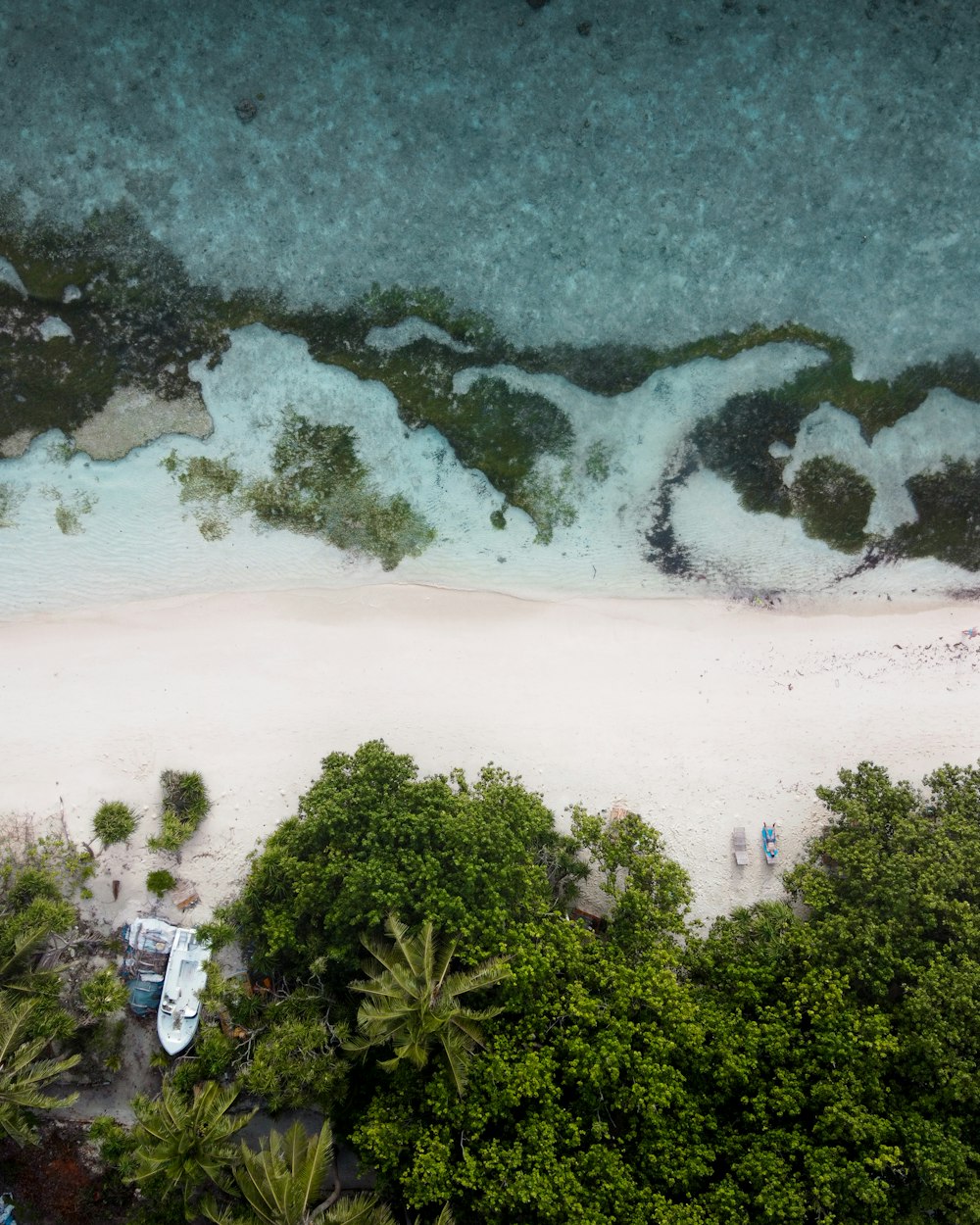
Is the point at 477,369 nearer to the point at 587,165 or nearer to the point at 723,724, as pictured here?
the point at 587,165

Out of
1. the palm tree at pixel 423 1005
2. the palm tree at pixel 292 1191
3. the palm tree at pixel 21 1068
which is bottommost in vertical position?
the palm tree at pixel 292 1191

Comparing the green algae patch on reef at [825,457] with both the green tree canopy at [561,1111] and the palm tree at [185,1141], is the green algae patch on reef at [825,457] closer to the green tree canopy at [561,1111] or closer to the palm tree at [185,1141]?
the green tree canopy at [561,1111]

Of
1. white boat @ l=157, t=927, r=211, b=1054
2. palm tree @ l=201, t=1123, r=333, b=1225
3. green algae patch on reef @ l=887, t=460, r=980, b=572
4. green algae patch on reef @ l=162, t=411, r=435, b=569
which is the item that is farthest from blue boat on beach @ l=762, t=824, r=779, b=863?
white boat @ l=157, t=927, r=211, b=1054

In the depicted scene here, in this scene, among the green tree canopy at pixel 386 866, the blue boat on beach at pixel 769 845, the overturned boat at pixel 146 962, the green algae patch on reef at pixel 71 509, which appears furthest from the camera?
the green algae patch on reef at pixel 71 509

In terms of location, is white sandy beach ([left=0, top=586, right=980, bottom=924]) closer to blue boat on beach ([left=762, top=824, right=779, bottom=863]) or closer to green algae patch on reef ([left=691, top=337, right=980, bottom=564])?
blue boat on beach ([left=762, top=824, right=779, bottom=863])

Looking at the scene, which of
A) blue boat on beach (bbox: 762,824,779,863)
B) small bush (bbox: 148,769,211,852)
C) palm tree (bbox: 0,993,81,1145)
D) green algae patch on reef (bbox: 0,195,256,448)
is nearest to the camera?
palm tree (bbox: 0,993,81,1145)

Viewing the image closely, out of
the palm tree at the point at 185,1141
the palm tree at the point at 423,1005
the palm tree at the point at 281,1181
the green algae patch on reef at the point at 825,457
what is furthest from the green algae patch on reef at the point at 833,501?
the palm tree at the point at 185,1141
